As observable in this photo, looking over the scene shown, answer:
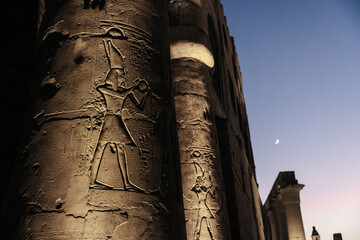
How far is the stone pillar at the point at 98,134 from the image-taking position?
123 centimetres

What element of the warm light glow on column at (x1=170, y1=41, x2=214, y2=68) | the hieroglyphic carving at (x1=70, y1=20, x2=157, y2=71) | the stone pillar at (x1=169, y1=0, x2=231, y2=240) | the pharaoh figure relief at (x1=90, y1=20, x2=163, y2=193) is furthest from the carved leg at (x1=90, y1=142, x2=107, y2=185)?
the warm light glow on column at (x1=170, y1=41, x2=214, y2=68)

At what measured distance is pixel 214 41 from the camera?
21.5 feet

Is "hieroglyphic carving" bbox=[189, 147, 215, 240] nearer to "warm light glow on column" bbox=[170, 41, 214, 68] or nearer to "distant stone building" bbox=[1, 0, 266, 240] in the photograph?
"warm light glow on column" bbox=[170, 41, 214, 68]

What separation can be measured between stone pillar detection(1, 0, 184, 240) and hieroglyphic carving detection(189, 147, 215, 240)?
2072 millimetres

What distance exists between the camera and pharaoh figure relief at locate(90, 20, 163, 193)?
4.33ft

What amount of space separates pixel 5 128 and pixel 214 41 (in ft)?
16.0

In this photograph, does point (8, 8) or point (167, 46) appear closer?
point (167, 46)

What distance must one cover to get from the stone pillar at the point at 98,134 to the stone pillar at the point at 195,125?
6.85ft

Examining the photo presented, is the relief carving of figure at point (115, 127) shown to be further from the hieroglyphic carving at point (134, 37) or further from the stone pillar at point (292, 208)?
the stone pillar at point (292, 208)

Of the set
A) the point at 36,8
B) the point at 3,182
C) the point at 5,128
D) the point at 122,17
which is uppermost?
the point at 36,8

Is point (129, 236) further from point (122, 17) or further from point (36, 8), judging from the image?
point (36, 8)

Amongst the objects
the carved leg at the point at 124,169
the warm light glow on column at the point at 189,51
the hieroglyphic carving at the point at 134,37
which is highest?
the warm light glow on column at the point at 189,51

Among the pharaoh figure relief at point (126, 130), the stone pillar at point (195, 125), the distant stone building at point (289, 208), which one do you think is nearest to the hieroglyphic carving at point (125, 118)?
the pharaoh figure relief at point (126, 130)

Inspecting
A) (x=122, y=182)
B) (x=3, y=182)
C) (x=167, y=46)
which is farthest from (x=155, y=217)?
(x=3, y=182)
